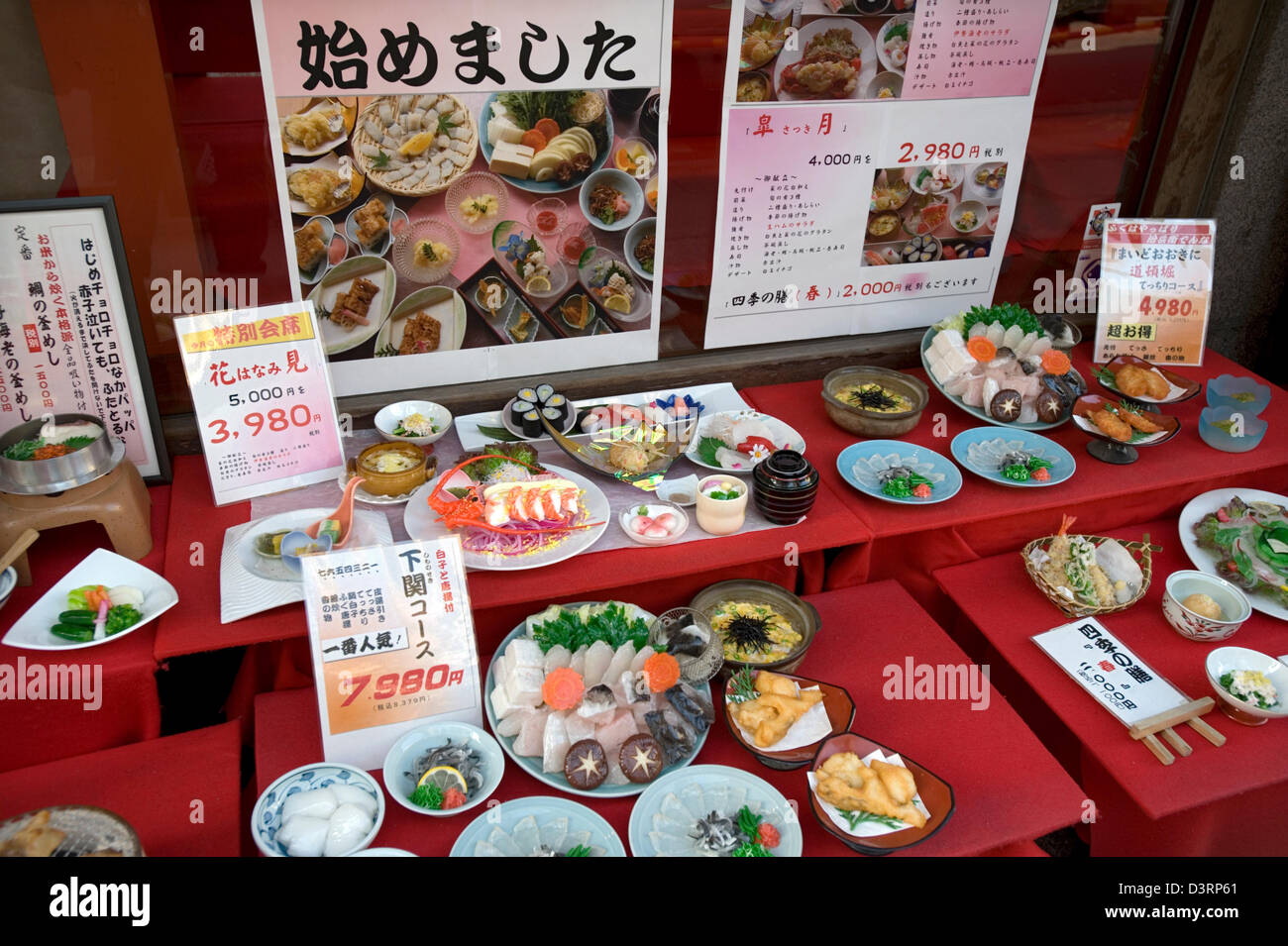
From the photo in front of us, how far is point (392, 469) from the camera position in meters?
3.32

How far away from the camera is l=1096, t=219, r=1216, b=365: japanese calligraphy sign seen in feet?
14.1

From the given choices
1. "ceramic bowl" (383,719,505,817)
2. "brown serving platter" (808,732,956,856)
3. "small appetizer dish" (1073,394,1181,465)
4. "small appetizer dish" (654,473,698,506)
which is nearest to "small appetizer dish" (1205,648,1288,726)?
"small appetizer dish" (1073,394,1181,465)

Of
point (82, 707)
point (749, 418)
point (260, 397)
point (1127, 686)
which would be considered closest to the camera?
point (82, 707)

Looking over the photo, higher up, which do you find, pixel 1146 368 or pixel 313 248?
pixel 313 248

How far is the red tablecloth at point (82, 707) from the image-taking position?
8.75 ft

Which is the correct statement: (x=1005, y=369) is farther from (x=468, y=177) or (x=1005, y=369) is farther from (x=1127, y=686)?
(x=468, y=177)

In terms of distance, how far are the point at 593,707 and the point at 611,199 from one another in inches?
83.8

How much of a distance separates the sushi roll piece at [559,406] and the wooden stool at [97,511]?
154 cm

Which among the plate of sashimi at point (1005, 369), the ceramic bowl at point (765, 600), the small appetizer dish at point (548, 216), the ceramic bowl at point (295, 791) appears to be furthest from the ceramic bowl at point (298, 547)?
the plate of sashimi at point (1005, 369)

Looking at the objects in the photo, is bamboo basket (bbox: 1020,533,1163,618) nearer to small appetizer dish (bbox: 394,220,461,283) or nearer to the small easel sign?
the small easel sign

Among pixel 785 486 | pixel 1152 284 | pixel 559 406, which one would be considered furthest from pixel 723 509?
pixel 1152 284

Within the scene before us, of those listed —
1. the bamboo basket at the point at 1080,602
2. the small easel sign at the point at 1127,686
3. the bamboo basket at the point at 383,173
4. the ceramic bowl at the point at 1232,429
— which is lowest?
the small easel sign at the point at 1127,686

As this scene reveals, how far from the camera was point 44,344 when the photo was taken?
9.90ft

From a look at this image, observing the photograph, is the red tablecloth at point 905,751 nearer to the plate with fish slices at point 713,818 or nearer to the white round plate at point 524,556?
the plate with fish slices at point 713,818
